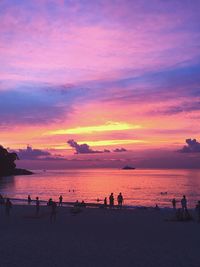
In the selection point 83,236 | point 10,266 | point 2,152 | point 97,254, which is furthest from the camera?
point 2,152

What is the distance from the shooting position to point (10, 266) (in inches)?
539

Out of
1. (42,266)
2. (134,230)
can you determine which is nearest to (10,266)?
(42,266)

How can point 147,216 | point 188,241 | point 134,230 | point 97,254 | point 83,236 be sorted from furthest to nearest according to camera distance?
point 147,216 < point 134,230 < point 83,236 < point 188,241 < point 97,254

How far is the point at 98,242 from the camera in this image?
19281 mm

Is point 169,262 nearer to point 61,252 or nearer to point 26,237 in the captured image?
point 61,252

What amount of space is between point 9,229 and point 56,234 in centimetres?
377

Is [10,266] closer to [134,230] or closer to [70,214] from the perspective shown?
[134,230]

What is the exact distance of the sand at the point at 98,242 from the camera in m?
14.8

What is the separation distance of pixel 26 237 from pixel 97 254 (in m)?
5.74

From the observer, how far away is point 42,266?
13891 millimetres

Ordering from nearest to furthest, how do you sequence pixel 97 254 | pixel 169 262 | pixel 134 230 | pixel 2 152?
pixel 169 262 < pixel 97 254 < pixel 134 230 < pixel 2 152

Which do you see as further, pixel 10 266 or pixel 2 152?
pixel 2 152

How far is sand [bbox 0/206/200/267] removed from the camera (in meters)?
14.8

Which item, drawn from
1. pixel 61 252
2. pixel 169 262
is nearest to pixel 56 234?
pixel 61 252
